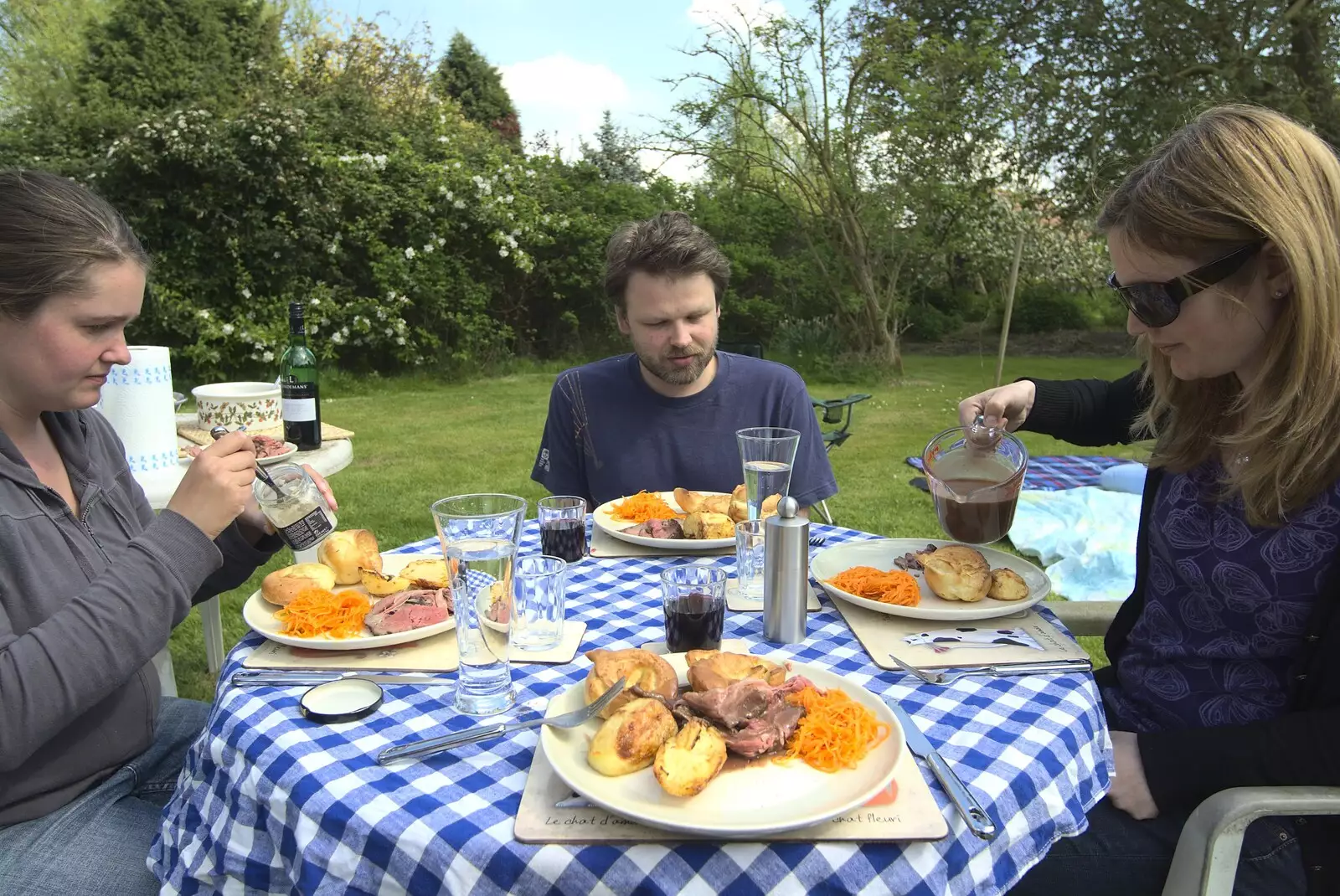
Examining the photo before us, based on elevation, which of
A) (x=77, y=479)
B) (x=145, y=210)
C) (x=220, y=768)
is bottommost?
(x=220, y=768)

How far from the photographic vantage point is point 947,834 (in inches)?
43.4

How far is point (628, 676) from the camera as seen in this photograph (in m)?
1.35

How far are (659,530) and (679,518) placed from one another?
0.41 feet

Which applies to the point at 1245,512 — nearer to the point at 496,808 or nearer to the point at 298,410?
the point at 496,808

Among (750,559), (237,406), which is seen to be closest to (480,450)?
(237,406)

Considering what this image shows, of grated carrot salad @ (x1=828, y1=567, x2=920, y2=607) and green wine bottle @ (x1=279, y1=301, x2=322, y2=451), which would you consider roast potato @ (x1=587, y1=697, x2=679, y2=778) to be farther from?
green wine bottle @ (x1=279, y1=301, x2=322, y2=451)

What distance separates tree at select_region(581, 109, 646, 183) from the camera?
15.1 meters

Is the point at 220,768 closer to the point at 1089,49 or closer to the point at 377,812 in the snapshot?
the point at 377,812

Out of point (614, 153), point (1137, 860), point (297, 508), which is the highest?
point (614, 153)

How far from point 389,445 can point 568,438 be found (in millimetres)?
5486

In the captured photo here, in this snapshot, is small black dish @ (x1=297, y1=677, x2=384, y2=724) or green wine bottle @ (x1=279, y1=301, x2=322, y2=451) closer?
small black dish @ (x1=297, y1=677, x2=384, y2=724)

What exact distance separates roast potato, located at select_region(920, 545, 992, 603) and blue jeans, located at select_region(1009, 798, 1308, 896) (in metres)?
0.49

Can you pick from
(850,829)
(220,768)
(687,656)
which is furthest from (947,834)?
(220,768)

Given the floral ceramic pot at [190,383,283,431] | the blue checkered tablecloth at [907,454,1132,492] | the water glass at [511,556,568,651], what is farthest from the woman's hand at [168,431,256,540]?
the blue checkered tablecloth at [907,454,1132,492]
